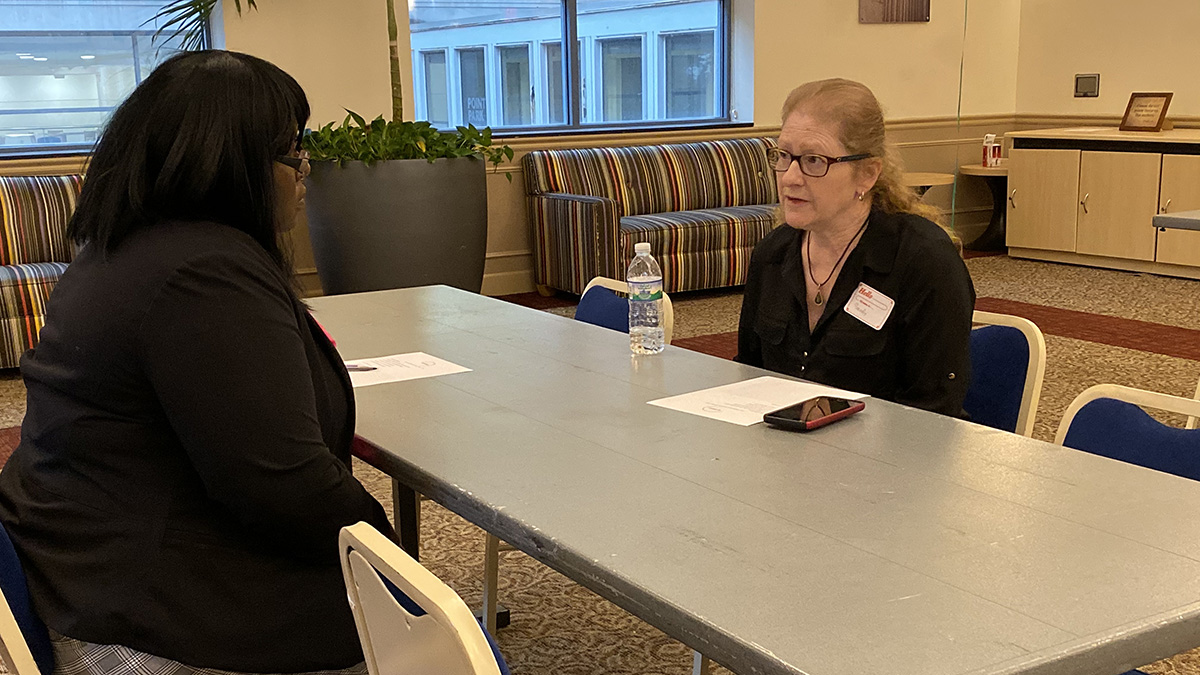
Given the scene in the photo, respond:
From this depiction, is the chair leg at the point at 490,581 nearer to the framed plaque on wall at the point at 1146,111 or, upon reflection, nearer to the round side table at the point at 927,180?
the round side table at the point at 927,180

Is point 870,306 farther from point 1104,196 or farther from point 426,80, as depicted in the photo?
point 1104,196

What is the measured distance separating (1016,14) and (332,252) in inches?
217

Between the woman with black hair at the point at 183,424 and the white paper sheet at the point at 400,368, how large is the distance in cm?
57

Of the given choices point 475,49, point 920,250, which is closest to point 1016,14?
point 475,49

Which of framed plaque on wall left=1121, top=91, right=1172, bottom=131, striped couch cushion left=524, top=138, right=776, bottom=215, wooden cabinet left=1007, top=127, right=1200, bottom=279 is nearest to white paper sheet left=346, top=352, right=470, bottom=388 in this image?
striped couch cushion left=524, top=138, right=776, bottom=215

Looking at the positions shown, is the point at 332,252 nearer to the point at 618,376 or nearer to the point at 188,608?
the point at 618,376

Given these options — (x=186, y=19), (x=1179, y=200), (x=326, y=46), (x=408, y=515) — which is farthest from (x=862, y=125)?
(x=1179, y=200)

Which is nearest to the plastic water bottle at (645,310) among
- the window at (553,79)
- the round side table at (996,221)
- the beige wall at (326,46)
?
the beige wall at (326,46)

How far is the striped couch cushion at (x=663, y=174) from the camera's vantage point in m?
6.70

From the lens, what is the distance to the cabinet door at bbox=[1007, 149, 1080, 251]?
25.1 ft

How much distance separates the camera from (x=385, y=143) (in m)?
5.55

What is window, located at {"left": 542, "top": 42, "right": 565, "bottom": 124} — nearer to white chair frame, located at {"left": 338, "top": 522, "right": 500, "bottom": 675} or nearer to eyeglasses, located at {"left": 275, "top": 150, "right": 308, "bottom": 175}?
eyeglasses, located at {"left": 275, "top": 150, "right": 308, "bottom": 175}

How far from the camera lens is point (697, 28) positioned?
765cm

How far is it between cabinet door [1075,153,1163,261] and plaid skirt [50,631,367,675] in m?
6.92
